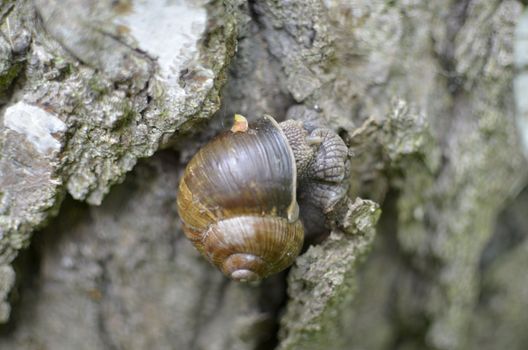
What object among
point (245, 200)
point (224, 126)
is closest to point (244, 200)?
point (245, 200)

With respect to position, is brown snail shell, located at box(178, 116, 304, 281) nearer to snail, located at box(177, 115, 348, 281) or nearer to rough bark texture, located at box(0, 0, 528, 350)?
snail, located at box(177, 115, 348, 281)

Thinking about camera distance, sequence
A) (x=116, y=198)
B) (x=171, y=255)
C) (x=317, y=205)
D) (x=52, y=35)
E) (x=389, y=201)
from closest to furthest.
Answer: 1. (x=52, y=35)
2. (x=317, y=205)
3. (x=116, y=198)
4. (x=171, y=255)
5. (x=389, y=201)

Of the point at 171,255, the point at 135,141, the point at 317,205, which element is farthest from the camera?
the point at 171,255

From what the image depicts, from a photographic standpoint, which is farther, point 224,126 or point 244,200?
point 224,126

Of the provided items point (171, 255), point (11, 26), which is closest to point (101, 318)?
point (171, 255)

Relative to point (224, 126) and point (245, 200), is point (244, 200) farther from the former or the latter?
point (224, 126)

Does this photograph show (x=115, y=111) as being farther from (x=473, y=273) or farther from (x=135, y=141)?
(x=473, y=273)

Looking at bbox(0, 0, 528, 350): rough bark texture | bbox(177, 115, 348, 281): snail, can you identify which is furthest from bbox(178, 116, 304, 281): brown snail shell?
bbox(0, 0, 528, 350): rough bark texture
